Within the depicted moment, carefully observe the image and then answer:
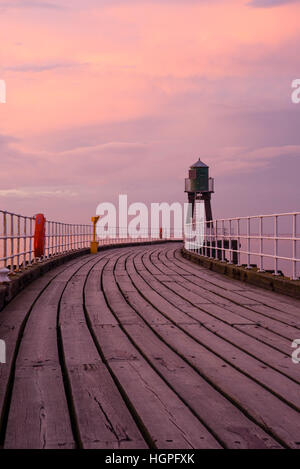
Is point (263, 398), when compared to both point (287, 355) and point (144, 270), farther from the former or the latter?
point (144, 270)

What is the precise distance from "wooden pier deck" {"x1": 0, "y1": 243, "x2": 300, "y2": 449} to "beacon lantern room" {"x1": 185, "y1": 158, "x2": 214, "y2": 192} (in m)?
35.7

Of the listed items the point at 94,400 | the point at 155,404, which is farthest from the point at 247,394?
the point at 94,400

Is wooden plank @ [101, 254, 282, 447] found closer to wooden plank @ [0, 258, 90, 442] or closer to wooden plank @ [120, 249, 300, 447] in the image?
wooden plank @ [120, 249, 300, 447]

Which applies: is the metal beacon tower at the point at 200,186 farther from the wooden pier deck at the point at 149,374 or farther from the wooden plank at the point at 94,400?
the wooden plank at the point at 94,400

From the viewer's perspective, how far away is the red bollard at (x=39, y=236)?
42.1ft

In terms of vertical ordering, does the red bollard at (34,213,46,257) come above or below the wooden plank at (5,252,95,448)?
above

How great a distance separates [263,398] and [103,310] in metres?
3.58

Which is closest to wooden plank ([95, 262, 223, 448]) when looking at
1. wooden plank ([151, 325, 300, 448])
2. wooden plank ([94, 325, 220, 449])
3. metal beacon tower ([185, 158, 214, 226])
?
wooden plank ([94, 325, 220, 449])

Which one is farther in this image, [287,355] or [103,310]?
[103,310]

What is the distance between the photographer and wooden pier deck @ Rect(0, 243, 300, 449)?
9.11ft

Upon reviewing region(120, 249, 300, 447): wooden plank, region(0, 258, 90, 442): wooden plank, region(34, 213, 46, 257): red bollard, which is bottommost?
region(120, 249, 300, 447): wooden plank

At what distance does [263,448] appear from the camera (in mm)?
2596

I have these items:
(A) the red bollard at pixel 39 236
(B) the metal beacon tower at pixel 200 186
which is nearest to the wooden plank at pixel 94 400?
(A) the red bollard at pixel 39 236
